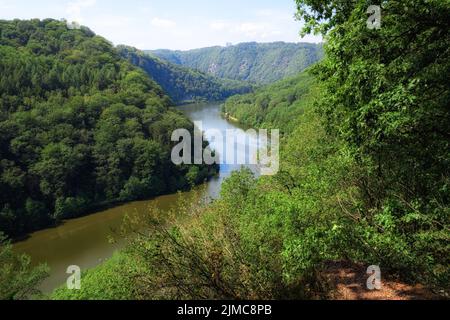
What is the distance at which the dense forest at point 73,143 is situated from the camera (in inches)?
2088

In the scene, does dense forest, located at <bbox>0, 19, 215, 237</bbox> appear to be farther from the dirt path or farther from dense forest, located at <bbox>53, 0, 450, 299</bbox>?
dense forest, located at <bbox>53, 0, 450, 299</bbox>

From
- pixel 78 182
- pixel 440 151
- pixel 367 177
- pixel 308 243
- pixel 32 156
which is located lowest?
pixel 78 182

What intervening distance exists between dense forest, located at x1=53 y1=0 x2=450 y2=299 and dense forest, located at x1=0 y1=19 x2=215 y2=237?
3697cm

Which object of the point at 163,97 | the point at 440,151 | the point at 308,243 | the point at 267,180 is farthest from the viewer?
the point at 163,97

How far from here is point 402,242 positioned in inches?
339

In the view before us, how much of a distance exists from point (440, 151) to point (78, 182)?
192ft

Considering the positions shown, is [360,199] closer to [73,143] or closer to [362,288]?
[362,288]

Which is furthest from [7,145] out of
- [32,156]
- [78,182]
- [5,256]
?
[5,256]

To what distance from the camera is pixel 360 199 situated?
42.9 feet

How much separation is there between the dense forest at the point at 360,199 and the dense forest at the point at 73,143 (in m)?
37.0

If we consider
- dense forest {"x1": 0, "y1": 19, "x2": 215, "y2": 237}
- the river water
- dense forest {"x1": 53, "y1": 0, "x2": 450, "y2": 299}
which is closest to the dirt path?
dense forest {"x1": 53, "y1": 0, "x2": 450, "y2": 299}

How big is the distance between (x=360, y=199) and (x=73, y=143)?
197 ft

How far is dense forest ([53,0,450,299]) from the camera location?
8.22 m
